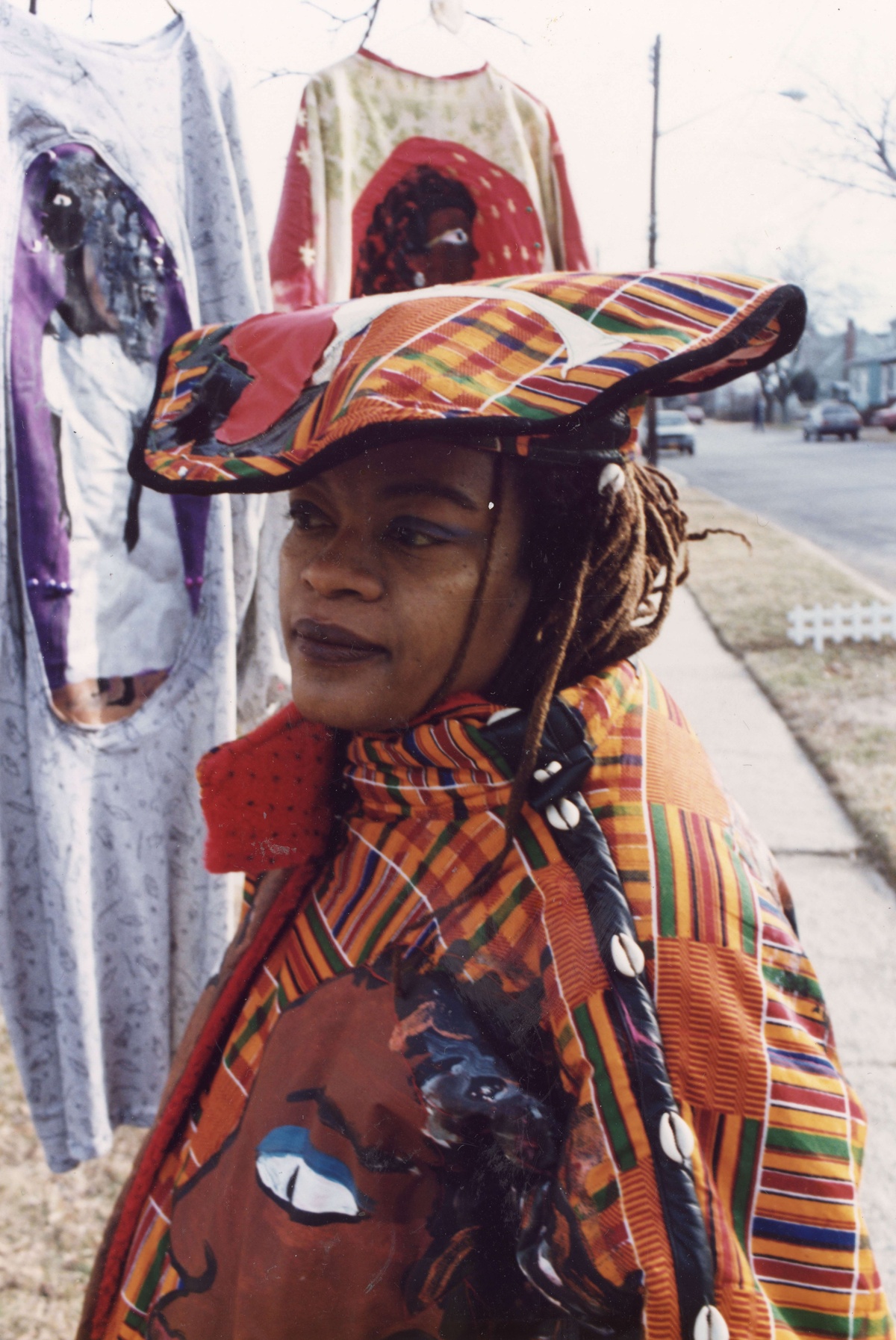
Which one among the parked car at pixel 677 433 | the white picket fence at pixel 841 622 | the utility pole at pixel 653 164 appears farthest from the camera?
the parked car at pixel 677 433

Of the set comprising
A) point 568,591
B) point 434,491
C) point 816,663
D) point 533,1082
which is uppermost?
point 434,491

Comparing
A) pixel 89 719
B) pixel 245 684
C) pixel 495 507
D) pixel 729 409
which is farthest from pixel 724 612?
pixel 495 507

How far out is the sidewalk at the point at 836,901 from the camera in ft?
5.70

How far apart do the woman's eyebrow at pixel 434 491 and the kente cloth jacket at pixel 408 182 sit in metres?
0.92

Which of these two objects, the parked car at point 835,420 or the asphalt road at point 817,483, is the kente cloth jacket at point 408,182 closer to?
the parked car at point 835,420

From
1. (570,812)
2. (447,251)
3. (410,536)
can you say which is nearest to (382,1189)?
(570,812)

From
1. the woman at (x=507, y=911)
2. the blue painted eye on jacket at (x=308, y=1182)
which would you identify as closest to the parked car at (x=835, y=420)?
the woman at (x=507, y=911)

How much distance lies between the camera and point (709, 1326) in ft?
2.32

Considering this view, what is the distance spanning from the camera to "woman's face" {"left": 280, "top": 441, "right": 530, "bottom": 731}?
87cm

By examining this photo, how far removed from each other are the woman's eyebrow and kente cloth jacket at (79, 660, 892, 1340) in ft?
0.67

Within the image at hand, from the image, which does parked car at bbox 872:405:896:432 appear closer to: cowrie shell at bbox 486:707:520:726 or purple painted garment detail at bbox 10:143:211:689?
cowrie shell at bbox 486:707:520:726

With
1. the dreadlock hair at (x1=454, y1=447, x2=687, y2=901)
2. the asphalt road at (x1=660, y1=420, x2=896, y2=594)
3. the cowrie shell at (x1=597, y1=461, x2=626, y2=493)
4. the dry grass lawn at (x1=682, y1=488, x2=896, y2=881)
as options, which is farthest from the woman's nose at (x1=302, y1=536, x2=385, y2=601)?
the asphalt road at (x1=660, y1=420, x2=896, y2=594)

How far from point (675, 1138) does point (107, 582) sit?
1.28 m

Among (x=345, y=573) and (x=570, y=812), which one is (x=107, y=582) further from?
(x=570, y=812)
